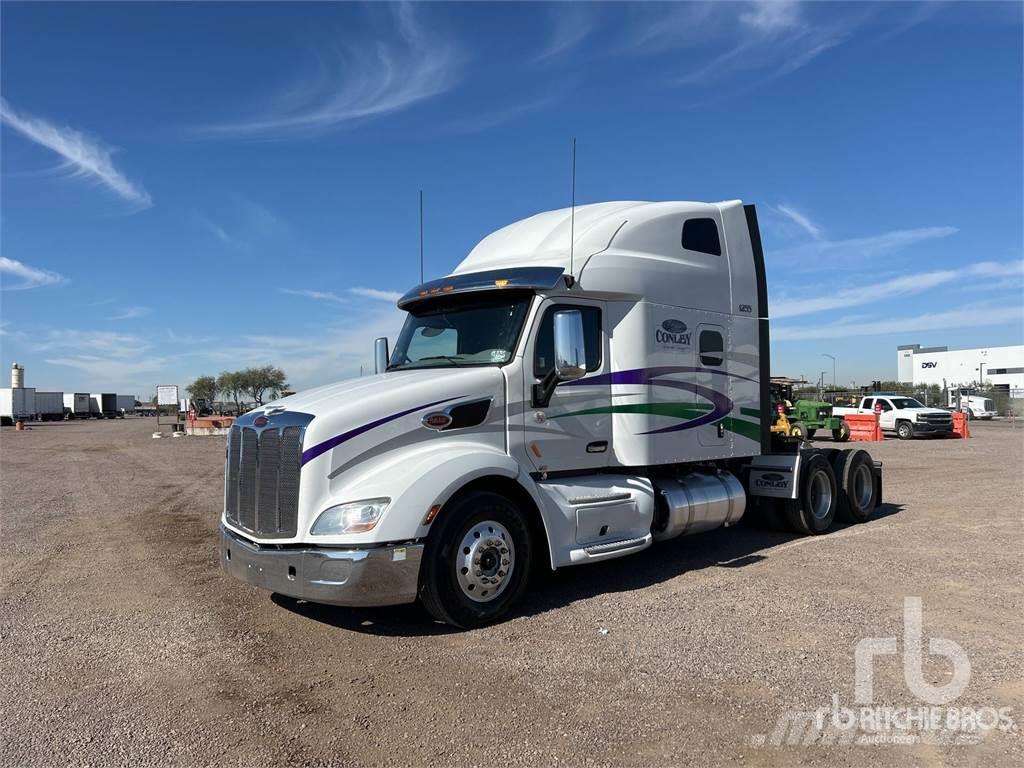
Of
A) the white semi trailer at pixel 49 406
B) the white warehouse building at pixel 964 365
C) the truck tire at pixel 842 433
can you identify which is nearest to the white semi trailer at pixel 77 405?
the white semi trailer at pixel 49 406

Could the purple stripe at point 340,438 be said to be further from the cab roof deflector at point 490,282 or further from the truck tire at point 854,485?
the truck tire at point 854,485

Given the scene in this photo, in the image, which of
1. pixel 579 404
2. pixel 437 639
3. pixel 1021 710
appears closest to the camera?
pixel 1021 710

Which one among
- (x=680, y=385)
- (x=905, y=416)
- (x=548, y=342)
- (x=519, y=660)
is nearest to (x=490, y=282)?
(x=548, y=342)

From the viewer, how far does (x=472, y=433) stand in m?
5.97

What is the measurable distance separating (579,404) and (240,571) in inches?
123

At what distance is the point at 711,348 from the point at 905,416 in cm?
2614

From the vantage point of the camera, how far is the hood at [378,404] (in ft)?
17.7

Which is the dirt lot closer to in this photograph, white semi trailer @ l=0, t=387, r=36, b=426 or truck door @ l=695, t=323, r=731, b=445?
truck door @ l=695, t=323, r=731, b=445

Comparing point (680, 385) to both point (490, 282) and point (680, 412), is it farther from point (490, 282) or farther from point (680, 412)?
point (490, 282)

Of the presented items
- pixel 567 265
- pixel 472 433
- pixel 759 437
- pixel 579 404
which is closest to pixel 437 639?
pixel 472 433

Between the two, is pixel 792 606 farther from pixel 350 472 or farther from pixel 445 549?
pixel 350 472

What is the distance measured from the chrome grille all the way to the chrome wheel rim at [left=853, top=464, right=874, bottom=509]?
Answer: 25.7 feet

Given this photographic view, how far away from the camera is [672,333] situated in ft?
24.6

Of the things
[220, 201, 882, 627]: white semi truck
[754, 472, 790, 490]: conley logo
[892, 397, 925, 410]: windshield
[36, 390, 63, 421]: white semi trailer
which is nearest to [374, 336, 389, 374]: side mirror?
[220, 201, 882, 627]: white semi truck
